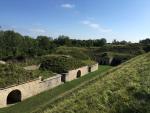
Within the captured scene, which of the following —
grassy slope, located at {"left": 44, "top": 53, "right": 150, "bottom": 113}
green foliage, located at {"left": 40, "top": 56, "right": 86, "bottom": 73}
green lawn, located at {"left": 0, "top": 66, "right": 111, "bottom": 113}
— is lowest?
green lawn, located at {"left": 0, "top": 66, "right": 111, "bottom": 113}

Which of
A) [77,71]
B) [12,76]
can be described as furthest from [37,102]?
[77,71]

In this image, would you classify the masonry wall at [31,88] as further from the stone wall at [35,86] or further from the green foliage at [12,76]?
the green foliage at [12,76]

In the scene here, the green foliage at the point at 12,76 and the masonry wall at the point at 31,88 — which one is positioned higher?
the green foliage at the point at 12,76

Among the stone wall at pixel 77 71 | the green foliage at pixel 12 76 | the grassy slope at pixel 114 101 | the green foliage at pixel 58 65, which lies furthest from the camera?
the green foliage at pixel 58 65

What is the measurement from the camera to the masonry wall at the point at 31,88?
67.0 ft

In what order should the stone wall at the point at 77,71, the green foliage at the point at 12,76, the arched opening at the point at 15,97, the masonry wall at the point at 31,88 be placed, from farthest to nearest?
the stone wall at the point at 77,71, the arched opening at the point at 15,97, the green foliage at the point at 12,76, the masonry wall at the point at 31,88

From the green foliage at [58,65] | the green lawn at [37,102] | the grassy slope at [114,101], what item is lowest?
the green lawn at [37,102]

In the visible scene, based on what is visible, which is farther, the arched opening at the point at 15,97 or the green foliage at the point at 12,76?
the arched opening at the point at 15,97

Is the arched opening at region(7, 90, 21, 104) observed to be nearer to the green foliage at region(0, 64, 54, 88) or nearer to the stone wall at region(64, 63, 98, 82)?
the green foliage at region(0, 64, 54, 88)

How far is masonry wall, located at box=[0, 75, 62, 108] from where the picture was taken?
20.4 m

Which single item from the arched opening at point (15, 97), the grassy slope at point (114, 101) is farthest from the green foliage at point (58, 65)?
the grassy slope at point (114, 101)

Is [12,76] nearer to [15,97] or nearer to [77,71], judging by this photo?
[15,97]

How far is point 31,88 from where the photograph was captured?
24.1m

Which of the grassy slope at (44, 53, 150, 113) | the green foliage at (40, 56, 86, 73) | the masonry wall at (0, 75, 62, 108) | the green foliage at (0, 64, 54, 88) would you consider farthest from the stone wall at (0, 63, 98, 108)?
the grassy slope at (44, 53, 150, 113)
